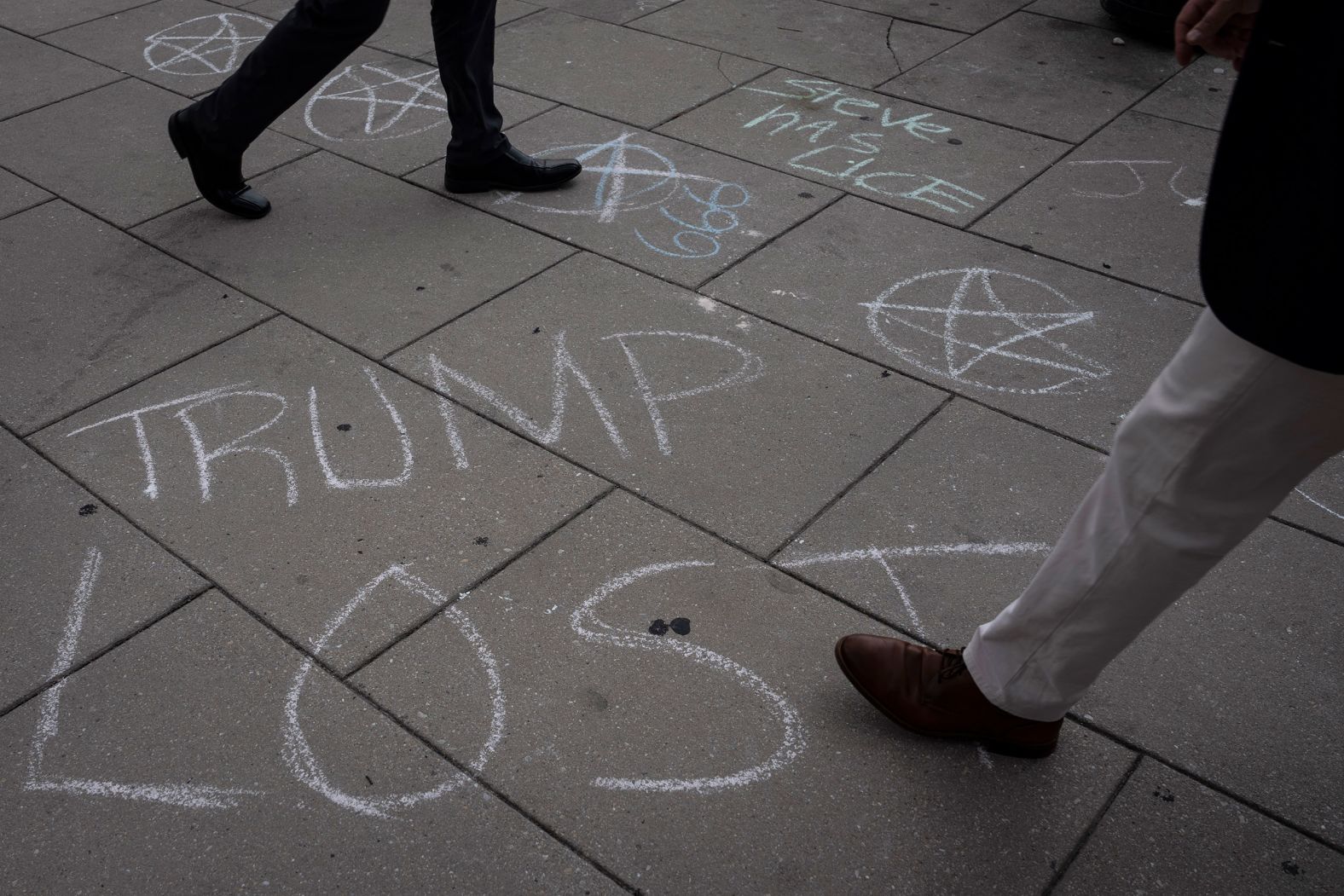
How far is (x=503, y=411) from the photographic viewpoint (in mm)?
3299

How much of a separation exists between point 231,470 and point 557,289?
124cm

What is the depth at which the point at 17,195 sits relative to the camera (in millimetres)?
4484

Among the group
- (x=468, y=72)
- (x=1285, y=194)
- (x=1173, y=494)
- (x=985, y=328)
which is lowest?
(x=985, y=328)

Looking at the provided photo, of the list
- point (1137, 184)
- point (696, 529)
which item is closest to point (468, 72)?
point (696, 529)

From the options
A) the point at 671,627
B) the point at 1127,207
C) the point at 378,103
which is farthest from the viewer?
the point at 378,103

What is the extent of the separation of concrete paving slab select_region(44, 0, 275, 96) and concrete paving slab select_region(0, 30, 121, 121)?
94mm

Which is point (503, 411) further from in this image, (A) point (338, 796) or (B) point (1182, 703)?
(B) point (1182, 703)

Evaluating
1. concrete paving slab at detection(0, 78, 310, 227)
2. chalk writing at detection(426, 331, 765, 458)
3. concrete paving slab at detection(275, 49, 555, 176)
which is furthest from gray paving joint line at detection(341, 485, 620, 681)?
concrete paving slab at detection(0, 78, 310, 227)

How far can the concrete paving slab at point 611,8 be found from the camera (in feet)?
20.1

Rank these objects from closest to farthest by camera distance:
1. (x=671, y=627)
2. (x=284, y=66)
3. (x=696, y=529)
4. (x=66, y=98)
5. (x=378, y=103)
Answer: (x=671, y=627), (x=696, y=529), (x=284, y=66), (x=378, y=103), (x=66, y=98)

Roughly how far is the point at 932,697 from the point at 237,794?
137 cm

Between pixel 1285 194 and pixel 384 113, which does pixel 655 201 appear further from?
pixel 1285 194

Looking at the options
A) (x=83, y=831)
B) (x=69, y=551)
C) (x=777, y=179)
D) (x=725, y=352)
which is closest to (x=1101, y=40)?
(x=777, y=179)

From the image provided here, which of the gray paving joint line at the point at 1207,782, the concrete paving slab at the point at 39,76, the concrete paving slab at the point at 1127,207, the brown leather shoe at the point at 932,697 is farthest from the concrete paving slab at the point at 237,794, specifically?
the concrete paving slab at the point at 39,76
